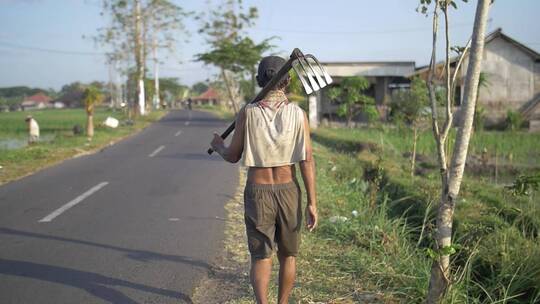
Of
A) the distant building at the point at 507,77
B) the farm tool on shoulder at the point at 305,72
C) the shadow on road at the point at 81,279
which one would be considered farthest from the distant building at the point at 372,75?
the farm tool on shoulder at the point at 305,72

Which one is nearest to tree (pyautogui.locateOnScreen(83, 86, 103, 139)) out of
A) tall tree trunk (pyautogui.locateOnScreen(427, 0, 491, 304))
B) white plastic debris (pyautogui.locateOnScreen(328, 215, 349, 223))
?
white plastic debris (pyautogui.locateOnScreen(328, 215, 349, 223))

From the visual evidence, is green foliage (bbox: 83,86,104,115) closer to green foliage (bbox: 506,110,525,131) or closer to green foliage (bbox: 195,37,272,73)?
green foliage (bbox: 195,37,272,73)

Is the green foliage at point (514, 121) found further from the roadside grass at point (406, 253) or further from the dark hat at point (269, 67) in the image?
the dark hat at point (269, 67)

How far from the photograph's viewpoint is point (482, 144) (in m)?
16.3

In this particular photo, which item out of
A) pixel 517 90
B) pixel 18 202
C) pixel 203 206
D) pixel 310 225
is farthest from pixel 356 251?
pixel 517 90

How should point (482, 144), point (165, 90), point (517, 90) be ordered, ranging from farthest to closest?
point (165, 90) → point (517, 90) → point (482, 144)

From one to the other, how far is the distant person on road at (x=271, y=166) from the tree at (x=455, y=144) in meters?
0.91

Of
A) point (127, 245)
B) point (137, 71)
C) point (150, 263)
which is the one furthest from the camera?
point (137, 71)

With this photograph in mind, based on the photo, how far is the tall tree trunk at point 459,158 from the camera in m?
3.08

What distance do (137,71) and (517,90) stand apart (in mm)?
24296

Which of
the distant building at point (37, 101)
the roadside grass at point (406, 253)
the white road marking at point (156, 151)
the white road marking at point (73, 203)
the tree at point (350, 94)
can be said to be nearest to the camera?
the roadside grass at point (406, 253)

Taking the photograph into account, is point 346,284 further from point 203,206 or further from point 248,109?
point 203,206

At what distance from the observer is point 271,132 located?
11.1ft

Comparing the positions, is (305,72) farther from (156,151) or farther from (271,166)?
(156,151)
